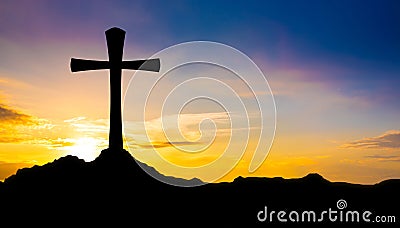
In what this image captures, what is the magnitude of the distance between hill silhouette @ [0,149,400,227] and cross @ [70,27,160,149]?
106 centimetres

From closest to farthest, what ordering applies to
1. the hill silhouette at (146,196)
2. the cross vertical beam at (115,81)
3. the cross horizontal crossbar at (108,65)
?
the hill silhouette at (146,196) → the cross vertical beam at (115,81) → the cross horizontal crossbar at (108,65)

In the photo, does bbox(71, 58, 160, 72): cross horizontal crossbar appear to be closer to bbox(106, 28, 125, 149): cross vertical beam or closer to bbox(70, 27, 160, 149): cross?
bbox(70, 27, 160, 149): cross

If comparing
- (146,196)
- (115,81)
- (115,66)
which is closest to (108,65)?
(115,66)

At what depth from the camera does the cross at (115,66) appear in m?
21.5

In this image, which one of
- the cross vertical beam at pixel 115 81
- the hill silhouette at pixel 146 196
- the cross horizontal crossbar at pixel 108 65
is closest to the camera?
the hill silhouette at pixel 146 196

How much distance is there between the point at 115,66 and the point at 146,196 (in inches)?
255

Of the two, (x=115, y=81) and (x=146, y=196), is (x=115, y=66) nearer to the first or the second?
(x=115, y=81)

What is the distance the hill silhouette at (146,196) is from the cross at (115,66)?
1057mm

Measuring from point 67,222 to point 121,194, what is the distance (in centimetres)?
272

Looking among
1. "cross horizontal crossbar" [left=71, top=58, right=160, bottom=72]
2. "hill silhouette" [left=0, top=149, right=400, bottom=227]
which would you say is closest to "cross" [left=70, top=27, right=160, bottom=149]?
"cross horizontal crossbar" [left=71, top=58, right=160, bottom=72]

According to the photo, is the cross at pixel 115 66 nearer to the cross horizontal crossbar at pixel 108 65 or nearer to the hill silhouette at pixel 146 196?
the cross horizontal crossbar at pixel 108 65

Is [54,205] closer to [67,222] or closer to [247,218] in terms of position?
[67,222]

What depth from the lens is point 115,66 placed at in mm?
22141

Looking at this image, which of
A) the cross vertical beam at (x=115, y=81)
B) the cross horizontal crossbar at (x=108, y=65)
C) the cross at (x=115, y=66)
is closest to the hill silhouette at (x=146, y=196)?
the cross vertical beam at (x=115, y=81)
